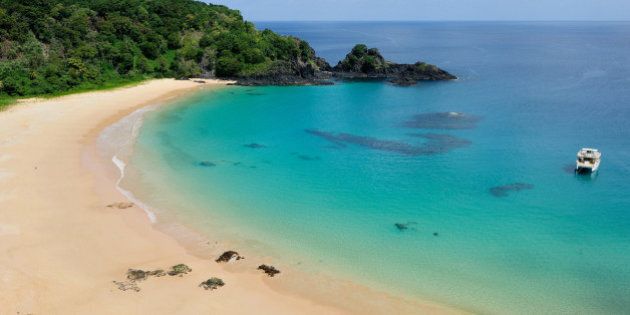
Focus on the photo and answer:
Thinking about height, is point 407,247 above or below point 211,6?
below

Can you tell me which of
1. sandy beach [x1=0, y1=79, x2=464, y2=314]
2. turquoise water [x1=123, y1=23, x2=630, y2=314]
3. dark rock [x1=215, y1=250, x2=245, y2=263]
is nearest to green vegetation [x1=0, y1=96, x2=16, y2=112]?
turquoise water [x1=123, y1=23, x2=630, y2=314]

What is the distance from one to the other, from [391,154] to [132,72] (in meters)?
61.9

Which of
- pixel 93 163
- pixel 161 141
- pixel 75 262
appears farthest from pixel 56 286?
pixel 161 141

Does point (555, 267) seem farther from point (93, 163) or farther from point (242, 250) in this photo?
point (93, 163)

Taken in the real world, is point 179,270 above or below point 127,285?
above

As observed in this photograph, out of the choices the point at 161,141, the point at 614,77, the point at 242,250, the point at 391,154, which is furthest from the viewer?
the point at 614,77

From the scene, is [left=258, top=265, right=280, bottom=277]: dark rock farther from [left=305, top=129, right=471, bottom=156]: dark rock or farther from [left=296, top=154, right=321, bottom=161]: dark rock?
[left=305, top=129, right=471, bottom=156]: dark rock

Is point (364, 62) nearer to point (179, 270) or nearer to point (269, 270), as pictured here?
point (269, 270)

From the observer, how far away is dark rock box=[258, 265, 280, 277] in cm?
2805

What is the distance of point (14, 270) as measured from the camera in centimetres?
2703

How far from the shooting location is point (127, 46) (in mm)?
96000

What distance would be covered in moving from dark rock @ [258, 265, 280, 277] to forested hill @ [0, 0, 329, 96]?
206 ft

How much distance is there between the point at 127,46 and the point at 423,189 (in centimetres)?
7576

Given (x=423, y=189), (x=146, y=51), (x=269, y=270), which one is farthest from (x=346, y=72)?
(x=269, y=270)
